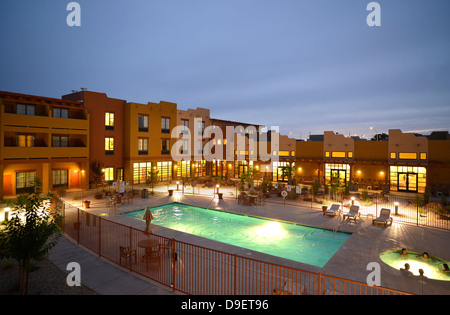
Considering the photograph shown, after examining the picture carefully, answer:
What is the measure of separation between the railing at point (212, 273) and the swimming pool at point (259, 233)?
10.7ft

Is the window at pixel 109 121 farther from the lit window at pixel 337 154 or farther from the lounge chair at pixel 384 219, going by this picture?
the lounge chair at pixel 384 219

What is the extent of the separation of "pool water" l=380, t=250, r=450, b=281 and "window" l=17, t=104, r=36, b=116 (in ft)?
99.7

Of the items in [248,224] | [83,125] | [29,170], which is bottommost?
[248,224]

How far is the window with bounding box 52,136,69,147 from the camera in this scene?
2733 centimetres

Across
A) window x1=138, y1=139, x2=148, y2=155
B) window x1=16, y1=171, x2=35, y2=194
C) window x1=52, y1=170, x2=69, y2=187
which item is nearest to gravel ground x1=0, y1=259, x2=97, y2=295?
window x1=16, y1=171, x2=35, y2=194

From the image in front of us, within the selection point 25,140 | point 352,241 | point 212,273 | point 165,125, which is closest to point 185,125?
point 165,125

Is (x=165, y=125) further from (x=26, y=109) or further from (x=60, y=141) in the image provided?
(x=26, y=109)

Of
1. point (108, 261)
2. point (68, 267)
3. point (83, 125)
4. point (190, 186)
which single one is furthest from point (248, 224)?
point (83, 125)

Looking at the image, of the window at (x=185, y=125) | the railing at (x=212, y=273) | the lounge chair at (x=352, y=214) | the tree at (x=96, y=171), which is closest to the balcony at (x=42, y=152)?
the tree at (x=96, y=171)

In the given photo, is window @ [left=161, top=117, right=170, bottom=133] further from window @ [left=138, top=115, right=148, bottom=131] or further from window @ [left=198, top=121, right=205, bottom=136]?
window @ [left=198, top=121, right=205, bottom=136]

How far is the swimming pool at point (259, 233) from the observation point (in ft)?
41.4
